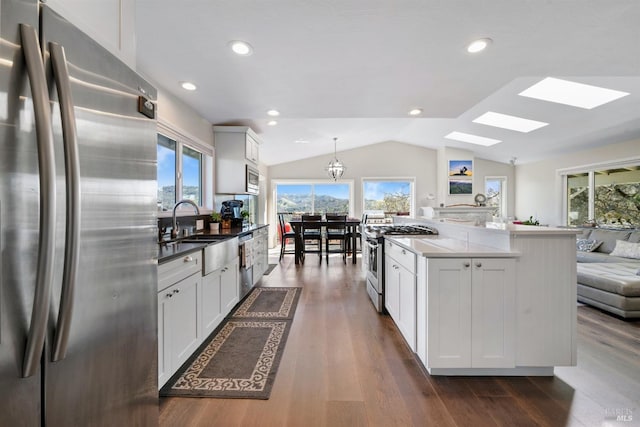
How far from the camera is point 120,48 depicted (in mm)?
948

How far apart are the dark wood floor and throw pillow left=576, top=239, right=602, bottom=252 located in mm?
2348

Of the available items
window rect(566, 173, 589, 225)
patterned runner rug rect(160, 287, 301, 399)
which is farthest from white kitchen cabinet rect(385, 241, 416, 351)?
window rect(566, 173, 589, 225)

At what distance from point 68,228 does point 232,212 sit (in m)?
3.42

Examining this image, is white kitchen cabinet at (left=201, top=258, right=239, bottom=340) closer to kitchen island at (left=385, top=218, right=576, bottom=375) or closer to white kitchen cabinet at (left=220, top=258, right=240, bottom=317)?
white kitchen cabinet at (left=220, top=258, right=240, bottom=317)

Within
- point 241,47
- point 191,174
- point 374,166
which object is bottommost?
point 191,174

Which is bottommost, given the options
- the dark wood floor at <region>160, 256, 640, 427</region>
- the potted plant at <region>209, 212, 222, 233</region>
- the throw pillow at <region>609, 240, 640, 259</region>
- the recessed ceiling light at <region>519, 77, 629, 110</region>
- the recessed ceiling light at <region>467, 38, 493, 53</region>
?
the dark wood floor at <region>160, 256, 640, 427</region>

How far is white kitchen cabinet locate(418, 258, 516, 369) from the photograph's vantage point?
1.85 m

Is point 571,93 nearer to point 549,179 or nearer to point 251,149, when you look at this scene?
point 549,179

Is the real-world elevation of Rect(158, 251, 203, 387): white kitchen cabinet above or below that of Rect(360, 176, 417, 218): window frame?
below

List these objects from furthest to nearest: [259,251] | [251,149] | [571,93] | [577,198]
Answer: [577,198] → [251,149] → [259,251] → [571,93]

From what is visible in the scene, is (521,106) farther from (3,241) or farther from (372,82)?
(3,241)

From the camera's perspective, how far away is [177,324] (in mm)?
1806

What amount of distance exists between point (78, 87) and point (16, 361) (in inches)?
24.7

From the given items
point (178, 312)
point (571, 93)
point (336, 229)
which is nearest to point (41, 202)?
point (178, 312)
